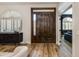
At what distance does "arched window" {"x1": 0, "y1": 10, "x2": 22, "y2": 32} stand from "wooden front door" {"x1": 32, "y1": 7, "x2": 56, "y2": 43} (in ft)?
2.98

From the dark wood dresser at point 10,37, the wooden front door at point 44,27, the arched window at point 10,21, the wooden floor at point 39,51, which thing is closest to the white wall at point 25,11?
the arched window at point 10,21

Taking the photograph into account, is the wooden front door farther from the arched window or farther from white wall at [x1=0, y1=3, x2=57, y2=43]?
the arched window

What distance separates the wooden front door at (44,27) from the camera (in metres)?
9.32

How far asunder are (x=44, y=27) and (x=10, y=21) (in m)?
2.11

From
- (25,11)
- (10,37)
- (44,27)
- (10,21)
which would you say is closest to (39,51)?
(10,37)

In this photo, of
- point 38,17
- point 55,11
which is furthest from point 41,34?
point 55,11

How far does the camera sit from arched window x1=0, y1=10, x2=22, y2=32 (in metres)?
9.21

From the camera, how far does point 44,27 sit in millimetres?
9445

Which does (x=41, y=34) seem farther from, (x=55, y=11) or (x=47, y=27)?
(x=55, y=11)

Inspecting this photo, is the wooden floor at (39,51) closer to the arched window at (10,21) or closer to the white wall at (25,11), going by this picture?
the white wall at (25,11)

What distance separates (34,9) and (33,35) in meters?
1.58

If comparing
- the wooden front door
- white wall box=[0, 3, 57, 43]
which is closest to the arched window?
white wall box=[0, 3, 57, 43]

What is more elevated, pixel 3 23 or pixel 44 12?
pixel 44 12

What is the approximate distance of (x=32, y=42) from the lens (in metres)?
9.27
